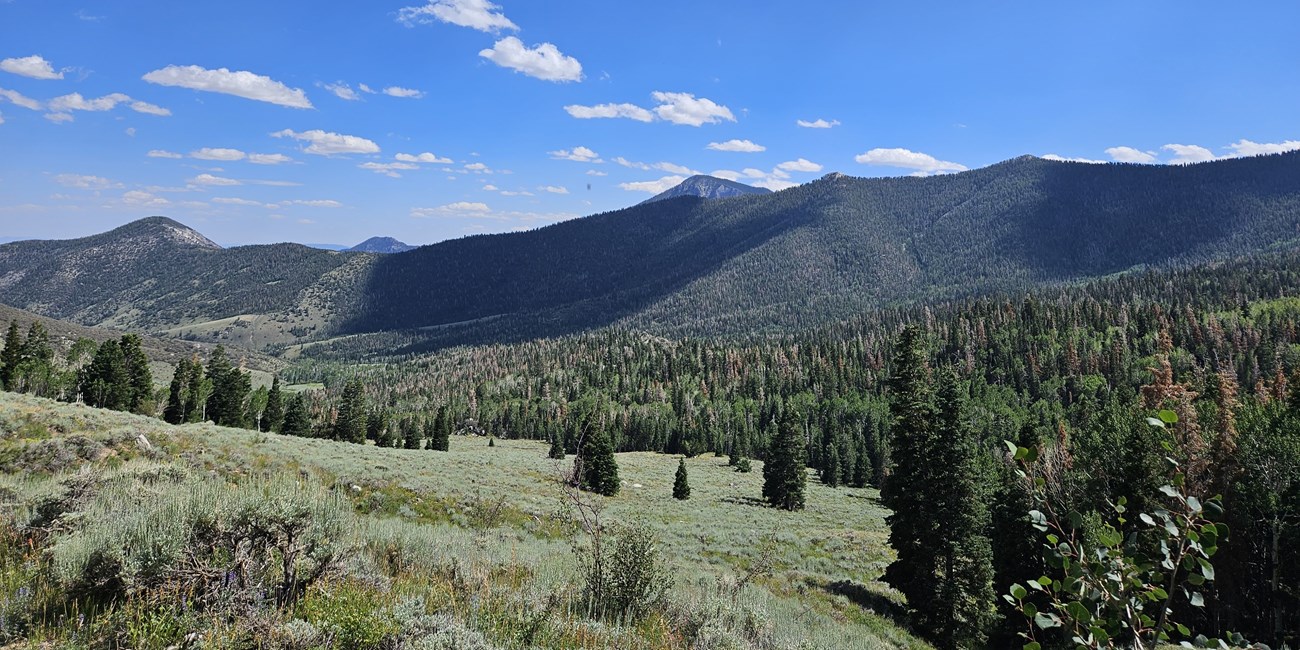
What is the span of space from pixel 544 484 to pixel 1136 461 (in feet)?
113

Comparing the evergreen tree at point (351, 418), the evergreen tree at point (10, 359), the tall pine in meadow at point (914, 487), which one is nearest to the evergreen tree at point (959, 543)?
the tall pine in meadow at point (914, 487)

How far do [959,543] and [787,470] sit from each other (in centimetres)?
3283

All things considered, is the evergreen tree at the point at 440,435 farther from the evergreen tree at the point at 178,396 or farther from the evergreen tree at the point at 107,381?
the evergreen tree at the point at 107,381

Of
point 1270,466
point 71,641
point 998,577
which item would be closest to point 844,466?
point 1270,466

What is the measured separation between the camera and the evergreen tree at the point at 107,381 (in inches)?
2366

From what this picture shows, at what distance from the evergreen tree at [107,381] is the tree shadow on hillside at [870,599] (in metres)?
68.5

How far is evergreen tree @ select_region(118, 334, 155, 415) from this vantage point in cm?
6253

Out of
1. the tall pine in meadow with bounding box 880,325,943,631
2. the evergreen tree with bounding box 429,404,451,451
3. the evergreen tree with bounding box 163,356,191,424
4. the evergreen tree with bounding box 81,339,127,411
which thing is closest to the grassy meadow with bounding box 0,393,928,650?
the tall pine in meadow with bounding box 880,325,943,631

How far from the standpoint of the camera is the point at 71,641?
523 centimetres

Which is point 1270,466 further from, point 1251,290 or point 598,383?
point 1251,290

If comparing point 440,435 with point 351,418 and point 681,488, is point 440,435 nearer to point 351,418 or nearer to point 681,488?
point 351,418

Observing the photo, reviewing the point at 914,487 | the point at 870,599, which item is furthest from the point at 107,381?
the point at 914,487

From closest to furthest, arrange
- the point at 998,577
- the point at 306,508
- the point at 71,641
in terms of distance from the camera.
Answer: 1. the point at 71,641
2. the point at 306,508
3. the point at 998,577

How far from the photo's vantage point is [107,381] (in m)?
61.8
